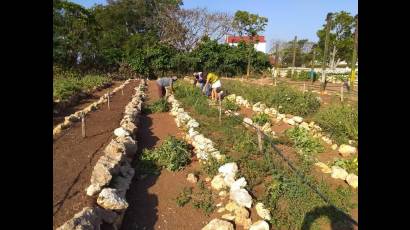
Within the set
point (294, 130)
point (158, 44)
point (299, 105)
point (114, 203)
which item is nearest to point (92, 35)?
point (158, 44)

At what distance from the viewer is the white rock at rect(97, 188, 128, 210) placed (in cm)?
442

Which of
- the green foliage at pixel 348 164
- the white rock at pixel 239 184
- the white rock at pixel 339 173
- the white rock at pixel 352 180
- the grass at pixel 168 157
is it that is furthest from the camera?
the grass at pixel 168 157

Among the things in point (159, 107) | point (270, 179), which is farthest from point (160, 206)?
point (159, 107)

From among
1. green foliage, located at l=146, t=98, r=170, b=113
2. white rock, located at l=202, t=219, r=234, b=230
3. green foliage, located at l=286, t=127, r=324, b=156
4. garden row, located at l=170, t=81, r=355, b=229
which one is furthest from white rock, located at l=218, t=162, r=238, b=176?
green foliage, located at l=146, t=98, r=170, b=113

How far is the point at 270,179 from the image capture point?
5.61m

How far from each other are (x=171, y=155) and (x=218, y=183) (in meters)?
1.31

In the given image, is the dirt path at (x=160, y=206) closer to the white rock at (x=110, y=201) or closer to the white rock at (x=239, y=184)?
the white rock at (x=110, y=201)

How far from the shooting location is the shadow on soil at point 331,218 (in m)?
4.19

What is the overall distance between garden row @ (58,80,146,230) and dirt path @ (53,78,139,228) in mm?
206

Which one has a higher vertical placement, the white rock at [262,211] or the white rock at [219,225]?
the white rock at [262,211]

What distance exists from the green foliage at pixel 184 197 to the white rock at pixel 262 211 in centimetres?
104

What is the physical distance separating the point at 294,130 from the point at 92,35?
2310 centimetres

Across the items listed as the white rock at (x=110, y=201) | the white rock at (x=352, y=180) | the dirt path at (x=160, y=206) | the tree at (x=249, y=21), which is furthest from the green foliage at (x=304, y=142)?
the tree at (x=249, y=21)
